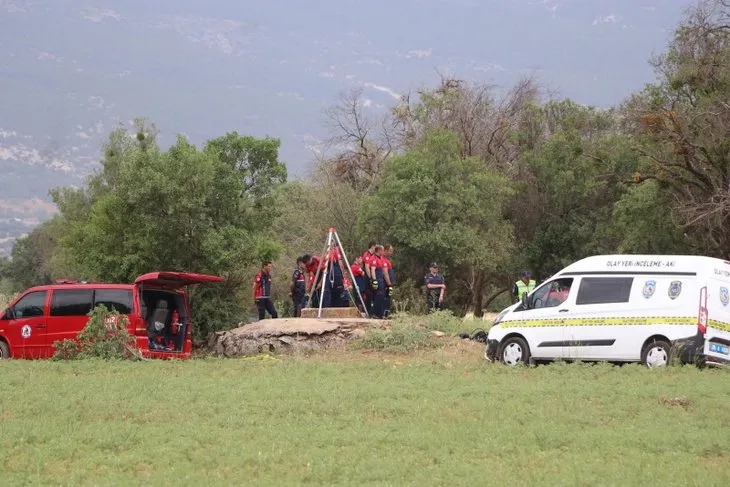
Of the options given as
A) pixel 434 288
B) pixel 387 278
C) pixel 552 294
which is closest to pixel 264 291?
pixel 387 278

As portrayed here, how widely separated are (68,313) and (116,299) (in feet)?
3.62

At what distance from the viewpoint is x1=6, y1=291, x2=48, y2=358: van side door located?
19609 millimetres

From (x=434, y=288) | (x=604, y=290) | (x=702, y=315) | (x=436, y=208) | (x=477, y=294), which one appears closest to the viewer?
(x=702, y=315)

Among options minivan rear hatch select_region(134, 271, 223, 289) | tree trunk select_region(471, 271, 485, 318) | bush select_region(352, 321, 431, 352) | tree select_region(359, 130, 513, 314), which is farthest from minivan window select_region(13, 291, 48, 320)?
tree trunk select_region(471, 271, 485, 318)

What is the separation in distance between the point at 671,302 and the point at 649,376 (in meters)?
1.93

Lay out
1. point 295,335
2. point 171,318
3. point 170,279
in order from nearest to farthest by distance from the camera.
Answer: point 170,279 → point 295,335 → point 171,318

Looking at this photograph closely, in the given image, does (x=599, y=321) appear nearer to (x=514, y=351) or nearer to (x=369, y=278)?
(x=514, y=351)

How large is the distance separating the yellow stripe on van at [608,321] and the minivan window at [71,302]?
8030 millimetres

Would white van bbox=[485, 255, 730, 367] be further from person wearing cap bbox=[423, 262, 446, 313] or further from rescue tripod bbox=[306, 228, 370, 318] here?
person wearing cap bbox=[423, 262, 446, 313]

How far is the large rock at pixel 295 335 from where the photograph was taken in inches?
781

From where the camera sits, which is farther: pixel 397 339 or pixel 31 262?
pixel 31 262

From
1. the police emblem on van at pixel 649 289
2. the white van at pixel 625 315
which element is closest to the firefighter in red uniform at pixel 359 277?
the white van at pixel 625 315

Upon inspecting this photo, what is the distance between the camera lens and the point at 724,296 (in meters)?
16.3

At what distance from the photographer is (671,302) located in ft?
53.3
